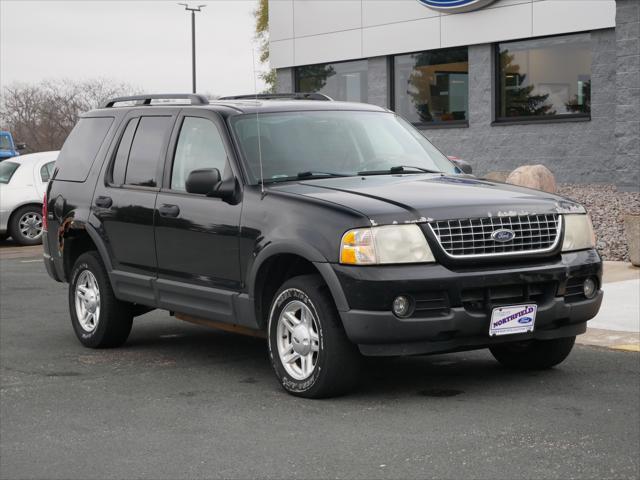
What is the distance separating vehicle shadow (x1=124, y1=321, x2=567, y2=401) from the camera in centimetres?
752

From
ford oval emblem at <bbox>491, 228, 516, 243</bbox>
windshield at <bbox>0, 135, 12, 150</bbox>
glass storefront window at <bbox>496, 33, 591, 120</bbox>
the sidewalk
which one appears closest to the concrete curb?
the sidewalk

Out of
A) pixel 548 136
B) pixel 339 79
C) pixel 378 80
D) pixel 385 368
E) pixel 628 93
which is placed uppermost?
pixel 339 79

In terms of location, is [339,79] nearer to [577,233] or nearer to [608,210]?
[608,210]

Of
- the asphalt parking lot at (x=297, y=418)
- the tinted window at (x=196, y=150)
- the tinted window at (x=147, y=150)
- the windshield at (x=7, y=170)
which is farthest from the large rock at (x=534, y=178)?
the tinted window at (x=196, y=150)

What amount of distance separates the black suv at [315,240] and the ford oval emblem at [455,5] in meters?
16.2

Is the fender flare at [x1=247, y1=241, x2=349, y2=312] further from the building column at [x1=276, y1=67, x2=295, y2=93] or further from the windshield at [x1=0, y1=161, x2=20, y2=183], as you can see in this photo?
the building column at [x1=276, y1=67, x2=295, y2=93]

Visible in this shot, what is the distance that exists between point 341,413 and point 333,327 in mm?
511

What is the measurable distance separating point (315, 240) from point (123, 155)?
9.03 feet

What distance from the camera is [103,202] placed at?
9211 mm

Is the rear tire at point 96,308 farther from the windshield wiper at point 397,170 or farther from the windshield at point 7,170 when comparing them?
the windshield at point 7,170

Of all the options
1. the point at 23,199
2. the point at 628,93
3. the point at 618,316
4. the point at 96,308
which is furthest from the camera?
the point at 23,199

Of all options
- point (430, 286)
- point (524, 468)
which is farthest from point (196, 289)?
point (524, 468)

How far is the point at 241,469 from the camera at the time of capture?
222 inches

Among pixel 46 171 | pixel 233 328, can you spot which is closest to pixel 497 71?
pixel 46 171
